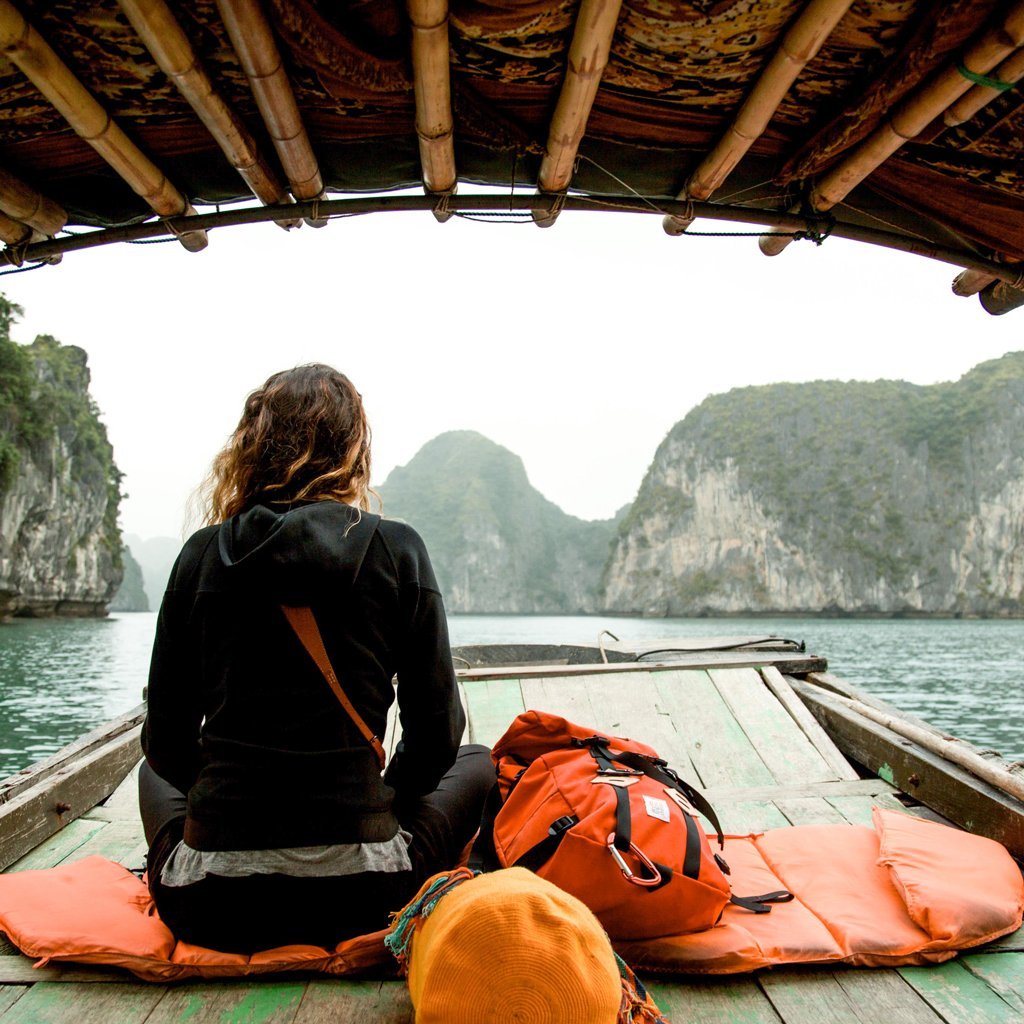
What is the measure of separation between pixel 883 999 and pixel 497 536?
130 metres

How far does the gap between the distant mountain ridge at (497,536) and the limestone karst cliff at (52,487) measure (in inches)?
2552

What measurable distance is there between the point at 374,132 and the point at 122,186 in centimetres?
86

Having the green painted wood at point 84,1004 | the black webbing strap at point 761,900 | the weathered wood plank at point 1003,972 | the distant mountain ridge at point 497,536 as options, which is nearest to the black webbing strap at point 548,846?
the black webbing strap at point 761,900

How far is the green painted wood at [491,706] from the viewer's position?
3.58 meters

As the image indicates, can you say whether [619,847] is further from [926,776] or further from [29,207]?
[29,207]

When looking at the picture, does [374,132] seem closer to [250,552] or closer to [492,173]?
[492,173]

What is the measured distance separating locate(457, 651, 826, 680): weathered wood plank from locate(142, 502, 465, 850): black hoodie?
109 inches

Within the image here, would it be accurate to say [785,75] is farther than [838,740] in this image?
No

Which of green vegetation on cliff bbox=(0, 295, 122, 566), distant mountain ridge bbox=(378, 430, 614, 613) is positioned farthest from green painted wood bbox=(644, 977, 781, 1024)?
distant mountain ridge bbox=(378, 430, 614, 613)

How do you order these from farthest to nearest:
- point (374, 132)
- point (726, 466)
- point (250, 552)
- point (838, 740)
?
1. point (726, 466)
2. point (838, 740)
3. point (374, 132)
4. point (250, 552)

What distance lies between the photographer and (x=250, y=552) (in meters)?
1.40

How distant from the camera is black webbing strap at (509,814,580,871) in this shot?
5.32ft

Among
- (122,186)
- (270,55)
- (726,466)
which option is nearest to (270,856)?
(270,55)

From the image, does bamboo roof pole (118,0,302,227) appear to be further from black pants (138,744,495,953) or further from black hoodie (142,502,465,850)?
black pants (138,744,495,953)
